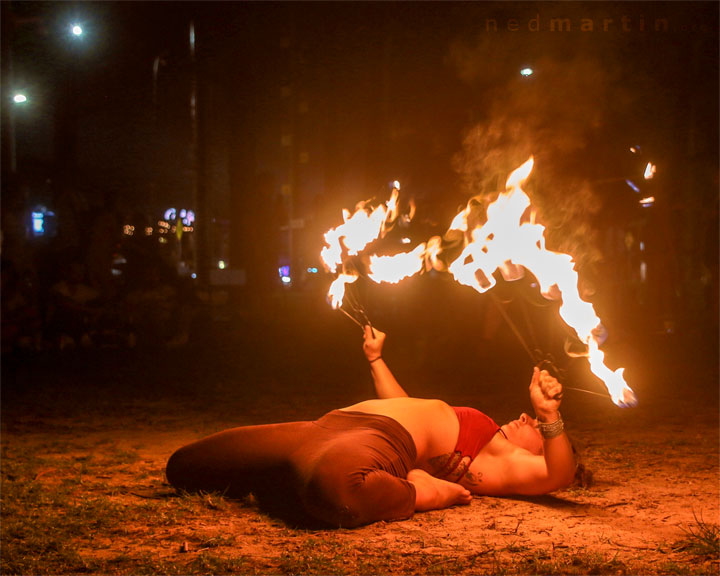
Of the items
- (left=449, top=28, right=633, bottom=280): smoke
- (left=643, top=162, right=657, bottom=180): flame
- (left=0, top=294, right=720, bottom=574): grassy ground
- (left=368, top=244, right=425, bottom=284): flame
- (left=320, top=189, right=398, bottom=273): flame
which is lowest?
(left=0, top=294, right=720, bottom=574): grassy ground

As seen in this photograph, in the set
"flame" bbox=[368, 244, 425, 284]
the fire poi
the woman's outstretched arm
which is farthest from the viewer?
"flame" bbox=[368, 244, 425, 284]

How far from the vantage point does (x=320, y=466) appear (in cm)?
362

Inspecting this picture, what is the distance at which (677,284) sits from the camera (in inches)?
543

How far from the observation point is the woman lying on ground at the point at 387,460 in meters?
3.64

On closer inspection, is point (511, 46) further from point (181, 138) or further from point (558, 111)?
point (181, 138)

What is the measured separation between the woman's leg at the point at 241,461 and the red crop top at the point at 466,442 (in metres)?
0.75

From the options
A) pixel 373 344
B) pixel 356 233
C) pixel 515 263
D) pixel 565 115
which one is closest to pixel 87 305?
pixel 356 233

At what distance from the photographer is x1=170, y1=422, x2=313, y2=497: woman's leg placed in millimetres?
3969

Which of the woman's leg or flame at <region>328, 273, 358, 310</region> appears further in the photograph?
flame at <region>328, 273, 358, 310</region>

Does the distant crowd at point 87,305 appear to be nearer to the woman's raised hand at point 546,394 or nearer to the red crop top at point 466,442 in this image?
the red crop top at point 466,442

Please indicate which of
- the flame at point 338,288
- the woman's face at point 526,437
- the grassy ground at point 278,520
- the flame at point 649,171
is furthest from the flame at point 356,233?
the flame at point 649,171

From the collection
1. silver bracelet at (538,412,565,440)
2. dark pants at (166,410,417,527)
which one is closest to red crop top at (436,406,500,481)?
dark pants at (166,410,417,527)

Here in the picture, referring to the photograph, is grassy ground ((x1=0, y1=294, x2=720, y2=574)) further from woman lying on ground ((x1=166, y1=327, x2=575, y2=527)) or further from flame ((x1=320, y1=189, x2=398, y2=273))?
flame ((x1=320, y1=189, x2=398, y2=273))

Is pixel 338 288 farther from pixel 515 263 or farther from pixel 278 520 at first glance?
pixel 278 520
